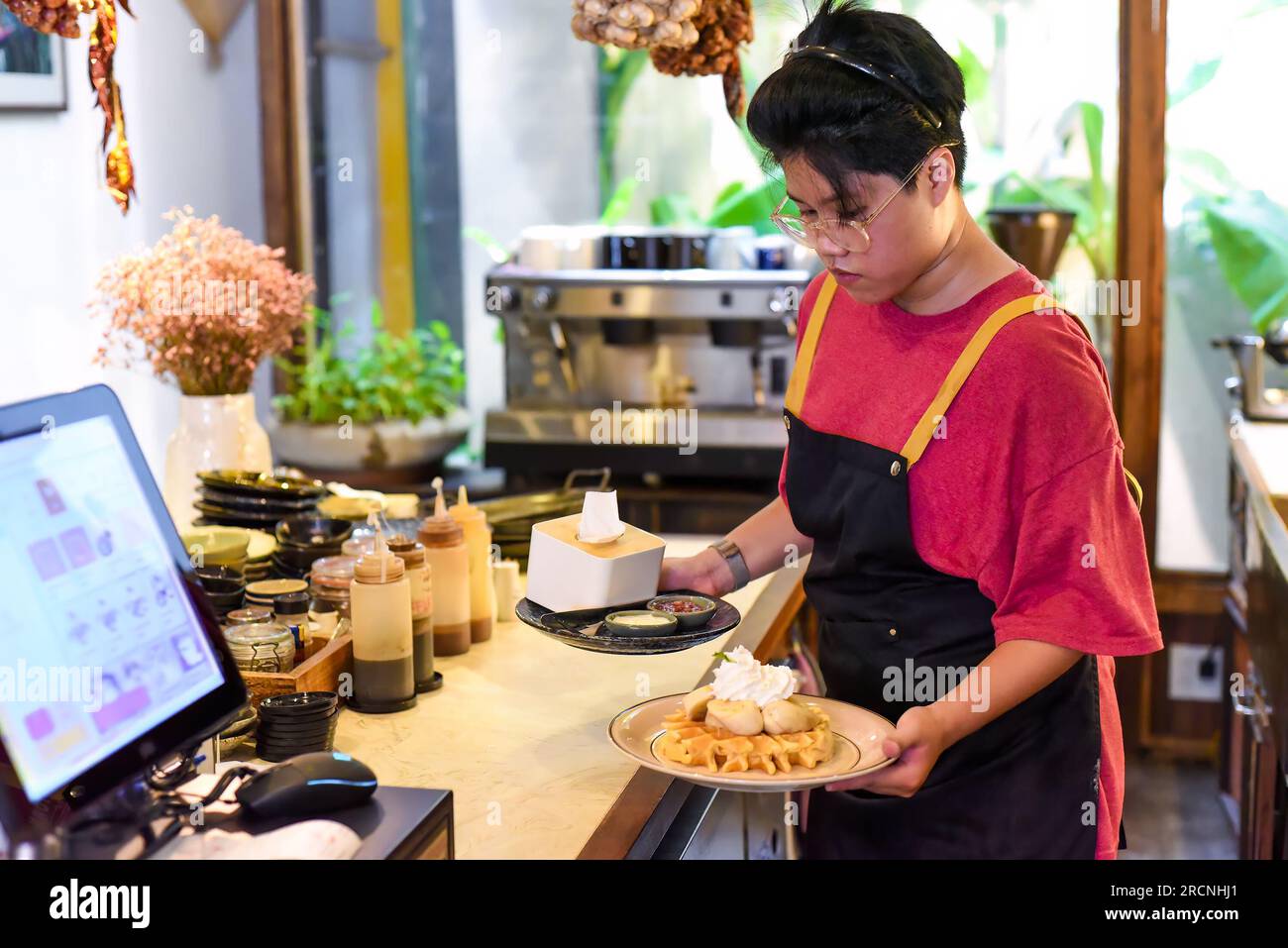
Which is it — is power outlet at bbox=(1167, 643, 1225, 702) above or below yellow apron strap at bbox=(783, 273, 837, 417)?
below

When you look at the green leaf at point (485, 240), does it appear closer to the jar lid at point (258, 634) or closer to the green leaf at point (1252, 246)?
the green leaf at point (1252, 246)

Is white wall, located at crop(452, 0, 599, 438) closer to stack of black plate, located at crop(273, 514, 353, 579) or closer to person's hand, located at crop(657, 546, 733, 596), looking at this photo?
stack of black plate, located at crop(273, 514, 353, 579)

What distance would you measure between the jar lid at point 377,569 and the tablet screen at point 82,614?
0.46 m

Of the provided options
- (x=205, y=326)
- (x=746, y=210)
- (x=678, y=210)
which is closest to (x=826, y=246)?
(x=205, y=326)

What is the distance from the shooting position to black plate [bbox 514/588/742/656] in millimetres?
1771

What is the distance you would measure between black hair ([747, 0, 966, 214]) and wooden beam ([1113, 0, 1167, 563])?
2.71m

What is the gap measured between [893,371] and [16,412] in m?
1.06

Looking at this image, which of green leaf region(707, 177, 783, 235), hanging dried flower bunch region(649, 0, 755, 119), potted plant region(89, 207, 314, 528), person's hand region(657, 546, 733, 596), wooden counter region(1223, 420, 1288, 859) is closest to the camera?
person's hand region(657, 546, 733, 596)

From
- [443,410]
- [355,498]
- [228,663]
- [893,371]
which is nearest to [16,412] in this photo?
[228,663]

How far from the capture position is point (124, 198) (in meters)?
2.04

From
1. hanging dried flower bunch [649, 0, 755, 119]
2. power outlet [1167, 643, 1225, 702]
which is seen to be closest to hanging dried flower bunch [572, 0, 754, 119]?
hanging dried flower bunch [649, 0, 755, 119]

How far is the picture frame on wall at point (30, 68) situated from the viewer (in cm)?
347

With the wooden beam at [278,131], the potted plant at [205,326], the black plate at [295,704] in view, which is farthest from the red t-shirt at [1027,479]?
the wooden beam at [278,131]
